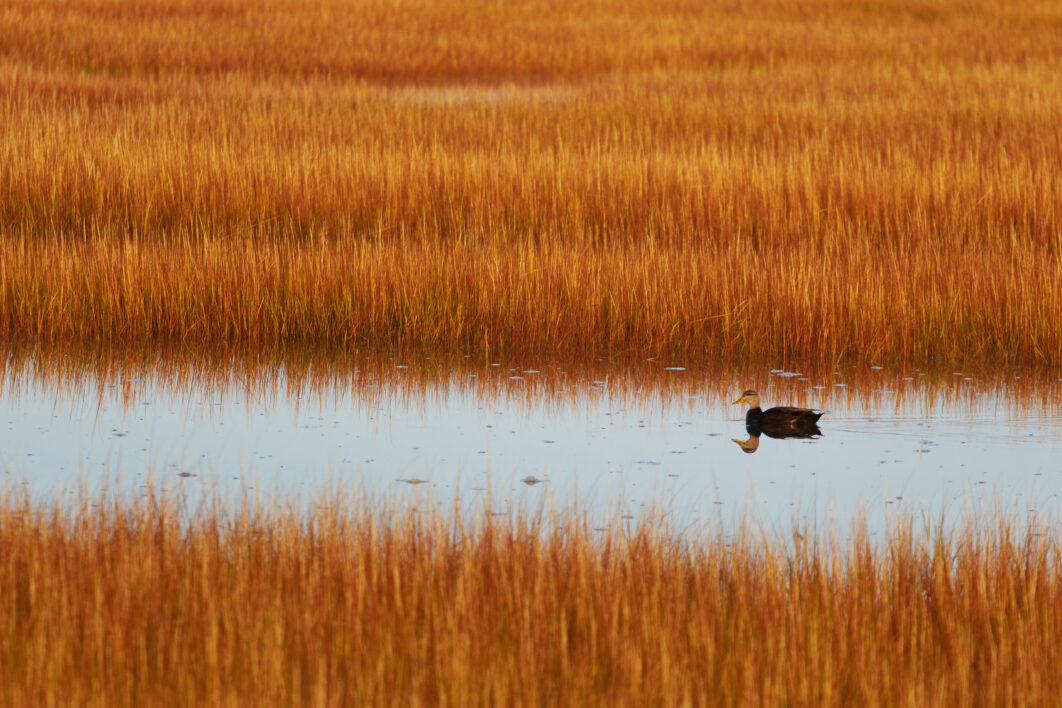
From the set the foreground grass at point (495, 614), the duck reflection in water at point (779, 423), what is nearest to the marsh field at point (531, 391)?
the foreground grass at point (495, 614)

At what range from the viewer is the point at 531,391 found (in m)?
7.29

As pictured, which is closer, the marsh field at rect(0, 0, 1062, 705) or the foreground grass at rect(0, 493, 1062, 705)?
the foreground grass at rect(0, 493, 1062, 705)

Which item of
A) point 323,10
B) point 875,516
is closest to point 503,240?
point 875,516

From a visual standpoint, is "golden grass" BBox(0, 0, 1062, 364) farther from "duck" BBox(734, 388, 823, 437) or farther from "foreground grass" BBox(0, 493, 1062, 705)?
"foreground grass" BBox(0, 493, 1062, 705)

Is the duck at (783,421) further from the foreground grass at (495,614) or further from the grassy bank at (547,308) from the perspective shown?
the foreground grass at (495,614)

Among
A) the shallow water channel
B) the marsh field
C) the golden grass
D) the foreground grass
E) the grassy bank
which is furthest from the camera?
the golden grass

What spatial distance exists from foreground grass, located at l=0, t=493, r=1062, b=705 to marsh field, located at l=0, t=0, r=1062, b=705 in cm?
2

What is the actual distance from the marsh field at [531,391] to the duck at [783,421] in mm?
142

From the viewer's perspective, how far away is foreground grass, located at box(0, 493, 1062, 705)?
135 inches

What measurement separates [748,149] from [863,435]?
7872 mm

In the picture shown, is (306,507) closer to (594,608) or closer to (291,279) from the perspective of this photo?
(594,608)

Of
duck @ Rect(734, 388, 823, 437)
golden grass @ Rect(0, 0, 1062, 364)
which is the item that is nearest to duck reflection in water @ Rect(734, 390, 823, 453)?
duck @ Rect(734, 388, 823, 437)

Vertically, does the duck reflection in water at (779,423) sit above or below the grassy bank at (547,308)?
below

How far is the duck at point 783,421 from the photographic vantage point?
632 cm
